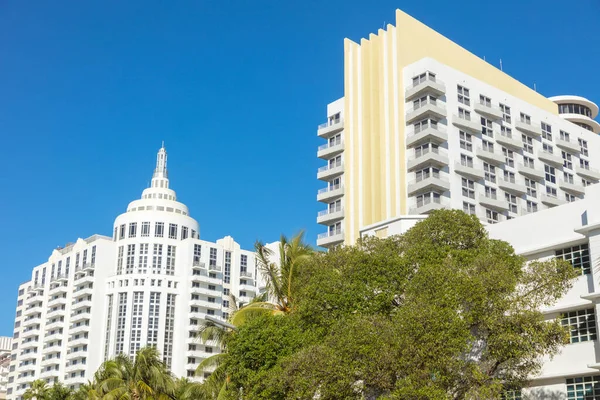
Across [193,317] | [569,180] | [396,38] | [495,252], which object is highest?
[396,38]

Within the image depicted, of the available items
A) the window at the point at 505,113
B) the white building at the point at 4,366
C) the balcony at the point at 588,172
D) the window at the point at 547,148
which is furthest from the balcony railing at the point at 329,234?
the white building at the point at 4,366

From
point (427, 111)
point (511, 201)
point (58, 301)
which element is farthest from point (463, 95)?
point (58, 301)

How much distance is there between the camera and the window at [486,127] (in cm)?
8021

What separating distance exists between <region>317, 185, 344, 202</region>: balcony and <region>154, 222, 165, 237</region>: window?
46.6 metres

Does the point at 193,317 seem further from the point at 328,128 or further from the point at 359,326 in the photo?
the point at 359,326

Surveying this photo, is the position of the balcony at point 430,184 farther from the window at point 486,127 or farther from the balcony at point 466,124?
the window at point 486,127

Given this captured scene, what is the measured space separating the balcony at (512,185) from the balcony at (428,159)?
724 cm

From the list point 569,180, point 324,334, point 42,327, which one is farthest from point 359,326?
point 42,327

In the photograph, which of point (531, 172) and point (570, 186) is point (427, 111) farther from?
point (570, 186)

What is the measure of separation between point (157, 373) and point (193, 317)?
74887 mm

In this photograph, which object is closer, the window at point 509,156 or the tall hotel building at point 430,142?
the tall hotel building at point 430,142

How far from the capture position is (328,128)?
8525 centimetres

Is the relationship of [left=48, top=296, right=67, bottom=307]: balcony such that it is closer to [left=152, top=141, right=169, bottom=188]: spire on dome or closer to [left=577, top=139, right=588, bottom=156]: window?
[left=152, top=141, right=169, bottom=188]: spire on dome

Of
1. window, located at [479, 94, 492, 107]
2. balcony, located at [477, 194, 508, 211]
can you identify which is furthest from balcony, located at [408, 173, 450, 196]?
window, located at [479, 94, 492, 107]
